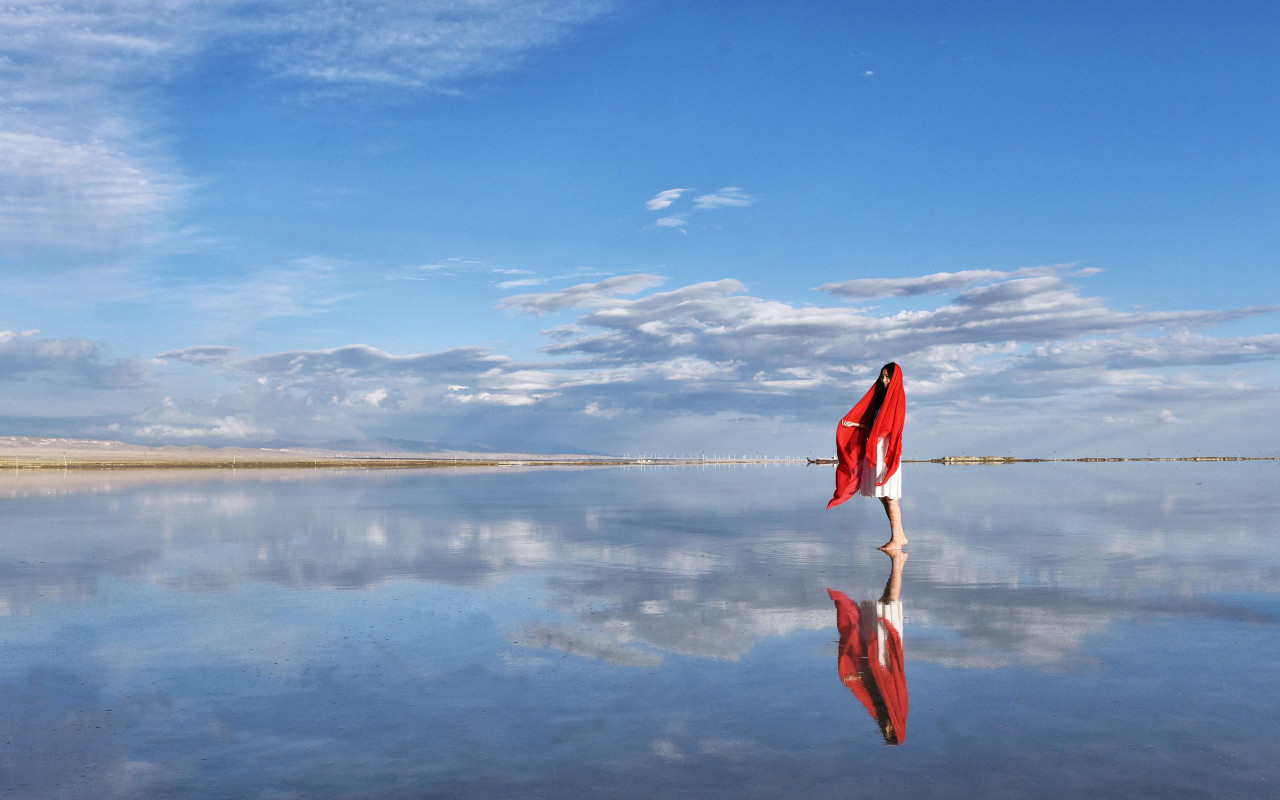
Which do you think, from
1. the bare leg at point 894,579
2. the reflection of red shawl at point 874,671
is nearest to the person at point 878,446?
the bare leg at point 894,579

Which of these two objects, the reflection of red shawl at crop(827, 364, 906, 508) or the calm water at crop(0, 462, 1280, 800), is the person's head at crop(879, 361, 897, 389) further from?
the calm water at crop(0, 462, 1280, 800)

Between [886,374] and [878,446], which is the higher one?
[886,374]

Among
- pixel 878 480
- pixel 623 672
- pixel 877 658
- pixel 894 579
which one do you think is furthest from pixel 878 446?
pixel 623 672

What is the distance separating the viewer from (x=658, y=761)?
467 centimetres

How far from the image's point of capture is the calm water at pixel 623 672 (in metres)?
4.53

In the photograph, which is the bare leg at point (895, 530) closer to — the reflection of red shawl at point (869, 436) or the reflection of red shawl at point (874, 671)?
the reflection of red shawl at point (869, 436)

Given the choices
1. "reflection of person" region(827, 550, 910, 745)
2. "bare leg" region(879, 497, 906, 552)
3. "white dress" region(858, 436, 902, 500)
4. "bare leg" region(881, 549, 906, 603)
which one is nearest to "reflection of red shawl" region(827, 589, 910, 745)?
"reflection of person" region(827, 550, 910, 745)

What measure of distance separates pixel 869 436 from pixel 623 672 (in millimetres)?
8312

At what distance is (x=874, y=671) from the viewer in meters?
6.45

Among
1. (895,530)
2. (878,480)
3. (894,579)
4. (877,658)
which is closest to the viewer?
(877,658)

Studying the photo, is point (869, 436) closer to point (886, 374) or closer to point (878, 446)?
point (878, 446)

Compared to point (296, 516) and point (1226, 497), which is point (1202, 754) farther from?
point (1226, 497)

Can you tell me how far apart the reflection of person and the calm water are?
0.10 metres

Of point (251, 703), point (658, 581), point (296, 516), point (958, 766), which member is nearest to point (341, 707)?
point (251, 703)
